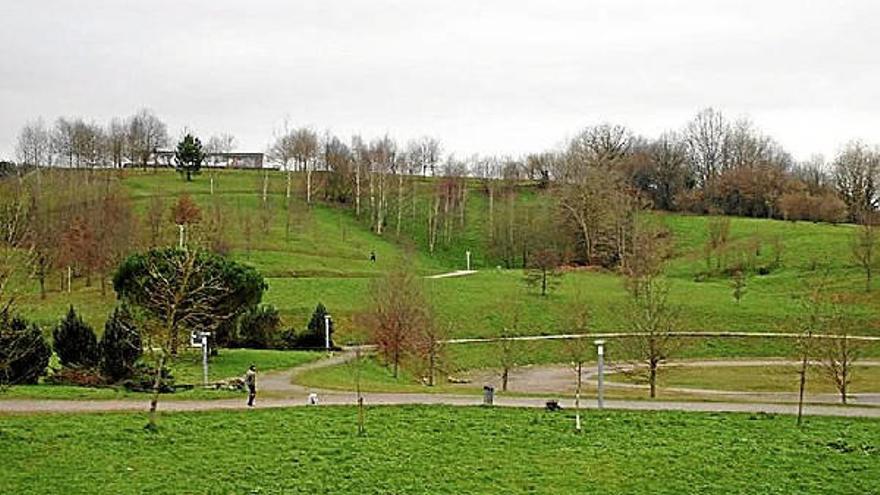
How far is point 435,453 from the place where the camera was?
21594mm

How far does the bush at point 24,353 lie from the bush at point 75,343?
1.29m

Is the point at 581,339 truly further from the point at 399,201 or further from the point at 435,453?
the point at 399,201

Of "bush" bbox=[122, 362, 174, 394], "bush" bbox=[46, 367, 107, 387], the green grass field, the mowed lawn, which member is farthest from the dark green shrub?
the mowed lawn

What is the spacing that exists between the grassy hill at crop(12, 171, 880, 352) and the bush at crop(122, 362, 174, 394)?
18067 millimetres

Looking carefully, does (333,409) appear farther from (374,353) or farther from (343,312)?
(343,312)

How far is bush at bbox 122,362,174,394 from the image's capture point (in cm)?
3177

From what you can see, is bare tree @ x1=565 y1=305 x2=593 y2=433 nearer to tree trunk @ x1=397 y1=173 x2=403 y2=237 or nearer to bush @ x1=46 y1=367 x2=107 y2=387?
bush @ x1=46 y1=367 x2=107 y2=387

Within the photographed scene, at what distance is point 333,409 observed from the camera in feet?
89.0

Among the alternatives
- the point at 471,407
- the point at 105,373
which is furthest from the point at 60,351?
the point at 471,407

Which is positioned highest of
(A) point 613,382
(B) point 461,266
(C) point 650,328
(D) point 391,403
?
(B) point 461,266

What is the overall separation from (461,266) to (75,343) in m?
56.5

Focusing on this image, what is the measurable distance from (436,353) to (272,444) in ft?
72.2

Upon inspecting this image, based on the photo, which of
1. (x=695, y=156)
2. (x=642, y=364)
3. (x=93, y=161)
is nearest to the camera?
(x=642, y=364)

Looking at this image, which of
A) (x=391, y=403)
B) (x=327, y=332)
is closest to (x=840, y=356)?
(x=391, y=403)
